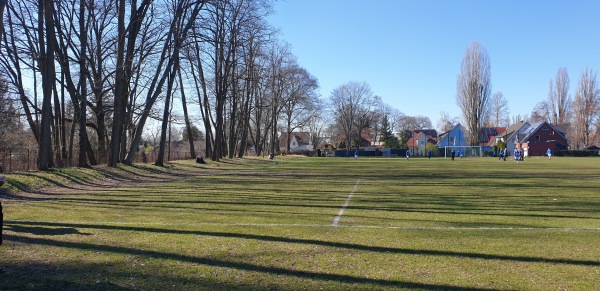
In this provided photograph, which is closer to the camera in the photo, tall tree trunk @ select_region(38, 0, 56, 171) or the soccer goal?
tall tree trunk @ select_region(38, 0, 56, 171)

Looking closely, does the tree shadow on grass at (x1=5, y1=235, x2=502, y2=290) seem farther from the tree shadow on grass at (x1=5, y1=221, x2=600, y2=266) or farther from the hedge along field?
the tree shadow on grass at (x1=5, y1=221, x2=600, y2=266)

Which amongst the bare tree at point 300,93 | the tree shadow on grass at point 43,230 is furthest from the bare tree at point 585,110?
the tree shadow on grass at point 43,230

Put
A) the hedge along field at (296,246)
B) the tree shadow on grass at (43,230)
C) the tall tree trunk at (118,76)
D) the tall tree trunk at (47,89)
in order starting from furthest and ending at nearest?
1. the tall tree trunk at (118,76)
2. the tall tree trunk at (47,89)
3. the tree shadow on grass at (43,230)
4. the hedge along field at (296,246)

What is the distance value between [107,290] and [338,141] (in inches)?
4600

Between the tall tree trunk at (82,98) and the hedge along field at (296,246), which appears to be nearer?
the hedge along field at (296,246)

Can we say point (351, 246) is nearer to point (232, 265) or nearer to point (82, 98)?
point (232, 265)

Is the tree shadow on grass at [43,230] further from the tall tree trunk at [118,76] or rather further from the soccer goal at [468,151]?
the soccer goal at [468,151]

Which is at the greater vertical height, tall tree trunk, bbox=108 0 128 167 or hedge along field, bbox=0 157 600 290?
tall tree trunk, bbox=108 0 128 167

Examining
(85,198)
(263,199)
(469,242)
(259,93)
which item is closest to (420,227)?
(469,242)

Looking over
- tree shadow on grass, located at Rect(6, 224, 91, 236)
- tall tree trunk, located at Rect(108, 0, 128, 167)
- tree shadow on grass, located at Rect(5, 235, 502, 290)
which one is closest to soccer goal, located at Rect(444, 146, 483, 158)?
tall tree trunk, located at Rect(108, 0, 128, 167)

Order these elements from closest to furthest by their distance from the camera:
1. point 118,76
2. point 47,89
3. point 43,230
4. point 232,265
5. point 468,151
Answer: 1. point 232,265
2. point 43,230
3. point 47,89
4. point 118,76
5. point 468,151

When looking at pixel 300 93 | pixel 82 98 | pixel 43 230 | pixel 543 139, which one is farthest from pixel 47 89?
pixel 543 139

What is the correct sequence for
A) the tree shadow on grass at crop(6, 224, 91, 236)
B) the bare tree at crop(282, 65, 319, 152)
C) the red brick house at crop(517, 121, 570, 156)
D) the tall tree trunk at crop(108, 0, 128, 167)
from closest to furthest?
the tree shadow on grass at crop(6, 224, 91, 236), the tall tree trunk at crop(108, 0, 128, 167), the bare tree at crop(282, 65, 319, 152), the red brick house at crop(517, 121, 570, 156)

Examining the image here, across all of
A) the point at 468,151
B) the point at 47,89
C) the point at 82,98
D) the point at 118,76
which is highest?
the point at 118,76
